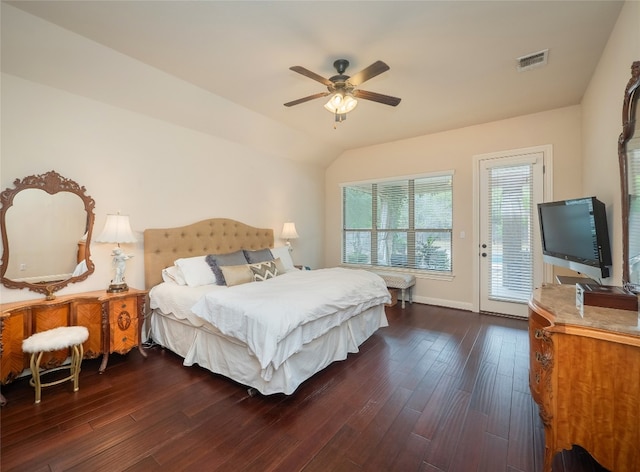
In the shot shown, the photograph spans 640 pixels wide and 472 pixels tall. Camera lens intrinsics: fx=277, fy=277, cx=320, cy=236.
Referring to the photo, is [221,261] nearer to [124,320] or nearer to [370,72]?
[124,320]

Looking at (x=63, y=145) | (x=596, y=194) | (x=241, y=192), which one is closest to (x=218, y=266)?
(x=241, y=192)

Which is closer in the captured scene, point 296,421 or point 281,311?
point 296,421

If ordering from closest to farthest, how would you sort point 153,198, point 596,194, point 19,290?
point 19,290, point 596,194, point 153,198

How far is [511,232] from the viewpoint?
407 centimetres

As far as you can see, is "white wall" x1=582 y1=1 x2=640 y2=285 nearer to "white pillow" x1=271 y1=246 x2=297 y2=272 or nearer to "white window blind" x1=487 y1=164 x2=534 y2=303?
"white window blind" x1=487 y1=164 x2=534 y2=303

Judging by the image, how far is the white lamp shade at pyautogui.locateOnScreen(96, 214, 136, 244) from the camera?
2709mm

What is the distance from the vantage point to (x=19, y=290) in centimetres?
246

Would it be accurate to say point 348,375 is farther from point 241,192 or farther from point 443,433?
point 241,192

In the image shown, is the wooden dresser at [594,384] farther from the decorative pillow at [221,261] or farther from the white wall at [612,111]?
the decorative pillow at [221,261]

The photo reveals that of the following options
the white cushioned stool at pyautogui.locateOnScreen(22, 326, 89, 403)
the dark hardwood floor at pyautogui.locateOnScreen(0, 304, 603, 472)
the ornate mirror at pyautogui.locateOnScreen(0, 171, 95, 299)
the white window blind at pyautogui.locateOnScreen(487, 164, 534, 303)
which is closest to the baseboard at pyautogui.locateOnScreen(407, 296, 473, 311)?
the white window blind at pyautogui.locateOnScreen(487, 164, 534, 303)

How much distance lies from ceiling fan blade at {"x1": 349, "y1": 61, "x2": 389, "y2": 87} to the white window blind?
119 inches

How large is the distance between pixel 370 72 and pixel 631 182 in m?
1.91

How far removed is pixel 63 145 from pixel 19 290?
1.39 m

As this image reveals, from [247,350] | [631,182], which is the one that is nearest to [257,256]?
[247,350]
